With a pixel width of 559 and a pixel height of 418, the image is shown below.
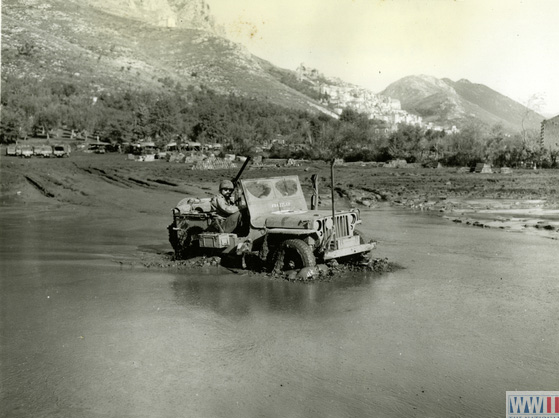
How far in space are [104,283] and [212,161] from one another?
41584mm

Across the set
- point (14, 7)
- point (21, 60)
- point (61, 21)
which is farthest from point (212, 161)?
point (61, 21)

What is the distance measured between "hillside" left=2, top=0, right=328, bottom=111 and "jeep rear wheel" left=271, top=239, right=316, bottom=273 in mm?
98607

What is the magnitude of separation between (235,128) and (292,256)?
287ft

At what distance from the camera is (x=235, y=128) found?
96875mm

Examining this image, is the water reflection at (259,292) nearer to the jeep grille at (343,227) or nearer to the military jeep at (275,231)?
the military jeep at (275,231)

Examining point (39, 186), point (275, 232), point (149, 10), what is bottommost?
point (275, 232)

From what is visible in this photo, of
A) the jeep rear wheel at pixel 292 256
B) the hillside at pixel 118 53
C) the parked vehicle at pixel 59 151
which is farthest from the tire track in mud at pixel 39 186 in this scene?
the hillside at pixel 118 53

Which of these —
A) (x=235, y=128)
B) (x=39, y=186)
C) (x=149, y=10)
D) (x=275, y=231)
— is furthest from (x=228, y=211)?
(x=149, y=10)

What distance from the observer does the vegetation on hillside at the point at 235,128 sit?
6359 centimetres

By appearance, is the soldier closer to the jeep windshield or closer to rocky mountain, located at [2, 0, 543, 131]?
the jeep windshield

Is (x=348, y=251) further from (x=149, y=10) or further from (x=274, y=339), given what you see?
(x=149, y=10)

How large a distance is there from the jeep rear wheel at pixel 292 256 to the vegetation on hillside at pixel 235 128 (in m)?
46.2

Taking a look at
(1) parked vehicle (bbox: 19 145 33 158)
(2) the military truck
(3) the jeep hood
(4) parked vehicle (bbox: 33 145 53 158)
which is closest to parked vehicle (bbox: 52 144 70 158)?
(4) parked vehicle (bbox: 33 145 53 158)

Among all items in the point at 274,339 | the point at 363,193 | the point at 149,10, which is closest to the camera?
the point at 274,339
